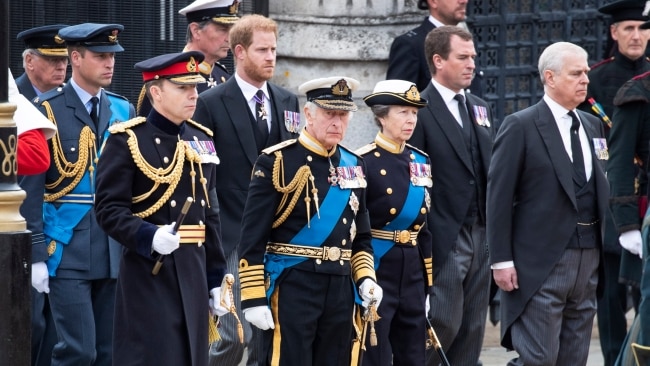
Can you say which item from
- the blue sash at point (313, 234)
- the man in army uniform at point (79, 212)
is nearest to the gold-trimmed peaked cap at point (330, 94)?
the blue sash at point (313, 234)

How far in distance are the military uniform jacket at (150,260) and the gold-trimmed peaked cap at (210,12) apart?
186cm

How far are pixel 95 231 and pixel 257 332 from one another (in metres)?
1.02

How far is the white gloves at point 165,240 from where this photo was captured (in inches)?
295

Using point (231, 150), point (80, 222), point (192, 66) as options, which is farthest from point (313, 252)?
point (80, 222)

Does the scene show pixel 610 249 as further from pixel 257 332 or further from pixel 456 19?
pixel 257 332

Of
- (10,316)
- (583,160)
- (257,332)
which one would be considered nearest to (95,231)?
(257,332)

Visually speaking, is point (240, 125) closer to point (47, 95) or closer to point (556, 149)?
point (47, 95)

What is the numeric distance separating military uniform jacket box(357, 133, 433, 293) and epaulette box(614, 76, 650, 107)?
177 centimetres

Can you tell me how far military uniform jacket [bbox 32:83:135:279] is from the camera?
895cm

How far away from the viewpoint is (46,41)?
948 centimetres

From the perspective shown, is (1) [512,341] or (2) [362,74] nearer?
(1) [512,341]

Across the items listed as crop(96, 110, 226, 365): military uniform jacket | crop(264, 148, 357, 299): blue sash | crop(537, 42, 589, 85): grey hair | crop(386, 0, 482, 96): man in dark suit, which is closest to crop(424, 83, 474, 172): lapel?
crop(537, 42, 589, 85): grey hair

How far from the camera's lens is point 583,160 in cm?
934

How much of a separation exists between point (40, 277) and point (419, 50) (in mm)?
3006
